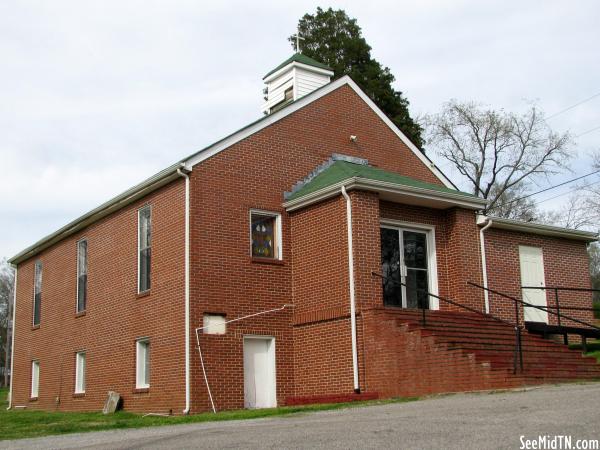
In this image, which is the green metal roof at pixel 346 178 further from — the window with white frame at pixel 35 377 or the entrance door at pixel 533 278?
the window with white frame at pixel 35 377

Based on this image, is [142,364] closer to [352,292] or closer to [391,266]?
[352,292]

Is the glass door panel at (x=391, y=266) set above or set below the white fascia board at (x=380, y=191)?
below

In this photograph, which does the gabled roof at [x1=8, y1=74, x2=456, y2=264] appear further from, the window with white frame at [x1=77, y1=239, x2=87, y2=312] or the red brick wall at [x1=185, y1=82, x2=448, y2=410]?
the window with white frame at [x1=77, y1=239, x2=87, y2=312]

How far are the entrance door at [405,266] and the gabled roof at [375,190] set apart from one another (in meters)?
0.81

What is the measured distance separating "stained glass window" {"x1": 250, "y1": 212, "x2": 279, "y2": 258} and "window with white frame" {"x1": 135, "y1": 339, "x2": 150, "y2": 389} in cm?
345

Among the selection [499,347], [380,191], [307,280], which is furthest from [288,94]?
[499,347]

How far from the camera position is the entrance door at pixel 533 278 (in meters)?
21.4

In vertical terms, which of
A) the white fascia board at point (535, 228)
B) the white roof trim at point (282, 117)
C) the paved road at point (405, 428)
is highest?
the white roof trim at point (282, 117)

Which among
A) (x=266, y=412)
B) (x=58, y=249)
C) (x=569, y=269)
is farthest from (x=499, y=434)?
(x=58, y=249)

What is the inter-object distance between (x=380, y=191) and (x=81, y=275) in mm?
10050

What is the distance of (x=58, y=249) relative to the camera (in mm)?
24609

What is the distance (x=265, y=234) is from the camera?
18.5m

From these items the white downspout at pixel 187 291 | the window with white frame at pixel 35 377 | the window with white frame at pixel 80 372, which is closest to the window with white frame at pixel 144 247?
the white downspout at pixel 187 291

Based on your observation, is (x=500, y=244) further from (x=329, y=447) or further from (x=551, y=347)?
(x=329, y=447)
